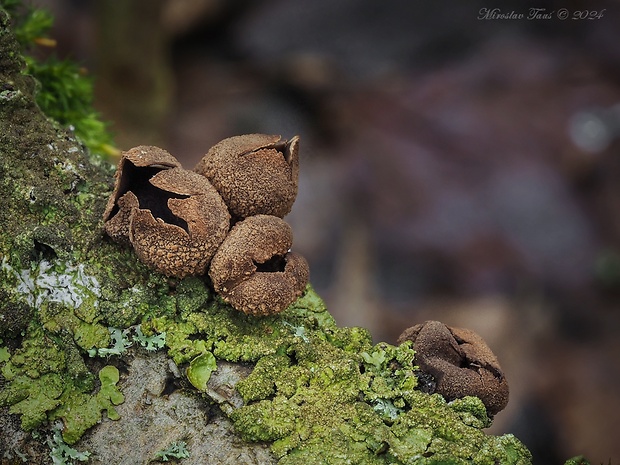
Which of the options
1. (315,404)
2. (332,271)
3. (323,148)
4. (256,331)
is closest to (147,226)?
(256,331)

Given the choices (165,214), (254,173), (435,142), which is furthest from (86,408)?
(435,142)

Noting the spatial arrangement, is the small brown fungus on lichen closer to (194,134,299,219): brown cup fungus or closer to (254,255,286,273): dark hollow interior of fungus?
(254,255,286,273): dark hollow interior of fungus

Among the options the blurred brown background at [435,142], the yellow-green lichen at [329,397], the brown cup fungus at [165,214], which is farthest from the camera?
the blurred brown background at [435,142]

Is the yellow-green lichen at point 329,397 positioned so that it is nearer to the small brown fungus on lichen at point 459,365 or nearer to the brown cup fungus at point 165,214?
the small brown fungus on lichen at point 459,365

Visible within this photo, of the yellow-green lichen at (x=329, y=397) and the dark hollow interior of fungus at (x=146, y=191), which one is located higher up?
the dark hollow interior of fungus at (x=146, y=191)

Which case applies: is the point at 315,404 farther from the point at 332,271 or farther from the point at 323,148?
the point at 323,148

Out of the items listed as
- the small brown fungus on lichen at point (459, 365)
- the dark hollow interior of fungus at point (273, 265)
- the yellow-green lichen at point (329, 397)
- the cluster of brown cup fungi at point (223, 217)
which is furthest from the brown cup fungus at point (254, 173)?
the small brown fungus on lichen at point (459, 365)
